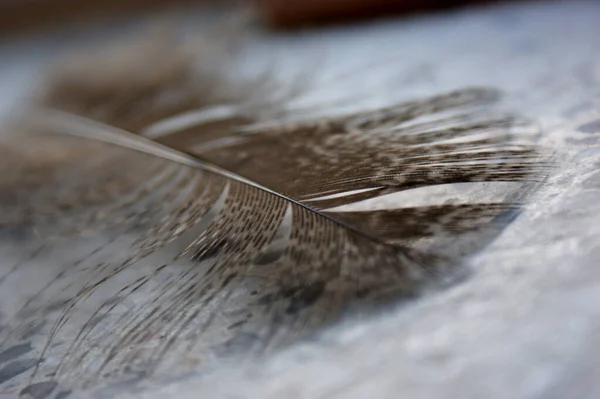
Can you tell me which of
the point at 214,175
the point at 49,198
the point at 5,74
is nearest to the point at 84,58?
the point at 5,74

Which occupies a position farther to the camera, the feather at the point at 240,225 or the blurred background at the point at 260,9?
the blurred background at the point at 260,9

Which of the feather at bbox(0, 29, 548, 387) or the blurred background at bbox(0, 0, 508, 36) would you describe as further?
the blurred background at bbox(0, 0, 508, 36)

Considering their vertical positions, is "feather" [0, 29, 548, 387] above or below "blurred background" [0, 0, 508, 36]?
below

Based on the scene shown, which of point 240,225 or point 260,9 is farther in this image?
point 260,9

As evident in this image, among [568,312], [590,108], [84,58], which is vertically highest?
[84,58]

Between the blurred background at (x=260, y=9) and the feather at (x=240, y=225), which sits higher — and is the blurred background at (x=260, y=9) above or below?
above

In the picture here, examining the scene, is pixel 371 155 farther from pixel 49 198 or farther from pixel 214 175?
pixel 49 198

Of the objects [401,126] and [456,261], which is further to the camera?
[401,126]

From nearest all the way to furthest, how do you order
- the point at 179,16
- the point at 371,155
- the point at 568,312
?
1. the point at 568,312
2. the point at 371,155
3. the point at 179,16
